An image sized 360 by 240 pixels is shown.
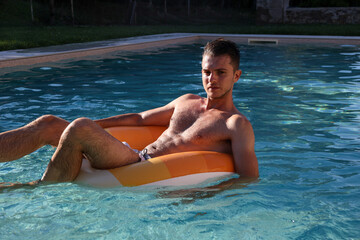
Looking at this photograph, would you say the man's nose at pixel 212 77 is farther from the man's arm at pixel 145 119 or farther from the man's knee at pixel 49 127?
the man's knee at pixel 49 127

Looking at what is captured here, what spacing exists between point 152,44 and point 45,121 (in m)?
9.02

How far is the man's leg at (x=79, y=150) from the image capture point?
253cm

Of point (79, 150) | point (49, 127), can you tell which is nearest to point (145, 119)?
point (49, 127)

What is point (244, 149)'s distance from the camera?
8.86 ft

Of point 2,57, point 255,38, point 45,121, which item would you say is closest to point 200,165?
point 45,121

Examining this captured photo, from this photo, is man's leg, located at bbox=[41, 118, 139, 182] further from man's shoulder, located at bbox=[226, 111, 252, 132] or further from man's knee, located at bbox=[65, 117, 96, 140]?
man's shoulder, located at bbox=[226, 111, 252, 132]

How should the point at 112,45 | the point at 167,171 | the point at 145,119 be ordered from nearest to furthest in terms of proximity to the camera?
1. the point at 167,171
2. the point at 145,119
3. the point at 112,45

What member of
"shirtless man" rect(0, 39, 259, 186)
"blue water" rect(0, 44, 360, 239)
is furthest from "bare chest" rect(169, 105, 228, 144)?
"blue water" rect(0, 44, 360, 239)

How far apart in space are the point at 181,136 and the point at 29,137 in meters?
1.00

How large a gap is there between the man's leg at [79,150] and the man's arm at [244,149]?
0.73m

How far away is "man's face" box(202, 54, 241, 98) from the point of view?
9.11 feet

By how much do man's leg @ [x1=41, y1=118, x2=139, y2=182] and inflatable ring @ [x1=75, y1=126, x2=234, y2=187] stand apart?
8 cm

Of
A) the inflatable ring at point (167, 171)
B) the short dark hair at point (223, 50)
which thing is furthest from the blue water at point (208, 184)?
the short dark hair at point (223, 50)

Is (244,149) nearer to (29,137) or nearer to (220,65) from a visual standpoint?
(220,65)
